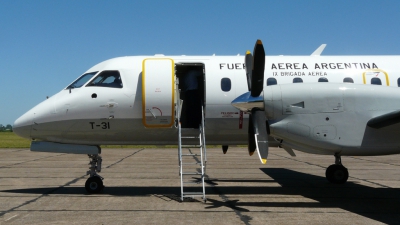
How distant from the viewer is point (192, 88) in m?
13.0

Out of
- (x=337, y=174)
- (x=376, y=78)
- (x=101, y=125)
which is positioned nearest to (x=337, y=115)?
(x=376, y=78)

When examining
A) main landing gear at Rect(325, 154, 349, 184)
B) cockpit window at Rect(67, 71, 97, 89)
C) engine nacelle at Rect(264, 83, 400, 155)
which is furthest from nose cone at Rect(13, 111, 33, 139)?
main landing gear at Rect(325, 154, 349, 184)

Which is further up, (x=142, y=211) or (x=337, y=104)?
(x=337, y=104)

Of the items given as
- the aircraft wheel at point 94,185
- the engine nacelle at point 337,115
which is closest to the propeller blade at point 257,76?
the engine nacelle at point 337,115

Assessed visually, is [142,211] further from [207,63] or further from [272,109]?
[207,63]

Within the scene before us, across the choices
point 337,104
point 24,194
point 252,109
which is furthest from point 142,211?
point 337,104

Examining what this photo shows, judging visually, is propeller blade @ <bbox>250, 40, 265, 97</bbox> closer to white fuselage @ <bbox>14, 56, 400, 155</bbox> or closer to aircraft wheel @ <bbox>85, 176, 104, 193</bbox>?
white fuselage @ <bbox>14, 56, 400, 155</bbox>

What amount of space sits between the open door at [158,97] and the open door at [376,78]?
18.9 feet

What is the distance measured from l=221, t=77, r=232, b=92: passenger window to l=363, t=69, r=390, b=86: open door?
403 centimetres

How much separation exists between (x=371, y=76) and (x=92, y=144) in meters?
8.53

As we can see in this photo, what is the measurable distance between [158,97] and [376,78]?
6.49 meters

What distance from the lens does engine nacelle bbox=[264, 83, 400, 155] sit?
9875 millimetres

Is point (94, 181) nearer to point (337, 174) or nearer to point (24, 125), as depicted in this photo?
point (24, 125)

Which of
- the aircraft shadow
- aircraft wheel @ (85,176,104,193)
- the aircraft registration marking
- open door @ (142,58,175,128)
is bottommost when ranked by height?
the aircraft shadow
